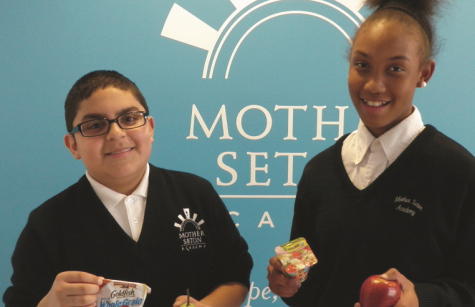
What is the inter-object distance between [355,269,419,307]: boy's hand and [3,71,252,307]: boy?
0.51 metres

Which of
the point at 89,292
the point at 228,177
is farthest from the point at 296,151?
the point at 89,292

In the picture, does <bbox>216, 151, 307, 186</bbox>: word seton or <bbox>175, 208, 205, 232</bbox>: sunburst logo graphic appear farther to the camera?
<bbox>216, 151, 307, 186</bbox>: word seton

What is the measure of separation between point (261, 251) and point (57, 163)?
1.26 meters

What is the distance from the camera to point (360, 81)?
1.26 meters

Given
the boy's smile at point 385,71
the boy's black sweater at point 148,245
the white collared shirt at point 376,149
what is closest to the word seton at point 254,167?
the boy's black sweater at point 148,245

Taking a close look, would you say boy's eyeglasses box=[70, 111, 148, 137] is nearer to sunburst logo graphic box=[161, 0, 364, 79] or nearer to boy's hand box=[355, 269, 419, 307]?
boy's hand box=[355, 269, 419, 307]

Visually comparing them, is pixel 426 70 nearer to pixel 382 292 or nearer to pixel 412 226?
pixel 412 226

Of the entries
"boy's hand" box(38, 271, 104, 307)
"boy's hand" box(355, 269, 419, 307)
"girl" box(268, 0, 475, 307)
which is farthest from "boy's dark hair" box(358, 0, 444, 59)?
"boy's hand" box(38, 271, 104, 307)

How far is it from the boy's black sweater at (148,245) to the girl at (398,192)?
221mm

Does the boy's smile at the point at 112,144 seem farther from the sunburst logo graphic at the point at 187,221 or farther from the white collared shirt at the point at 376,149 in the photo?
the white collared shirt at the point at 376,149

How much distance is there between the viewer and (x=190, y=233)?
4.67 ft

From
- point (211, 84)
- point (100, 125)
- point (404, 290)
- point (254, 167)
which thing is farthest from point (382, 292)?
point (211, 84)

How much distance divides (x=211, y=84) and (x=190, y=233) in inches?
50.9

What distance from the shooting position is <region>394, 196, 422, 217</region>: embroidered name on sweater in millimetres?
1223
